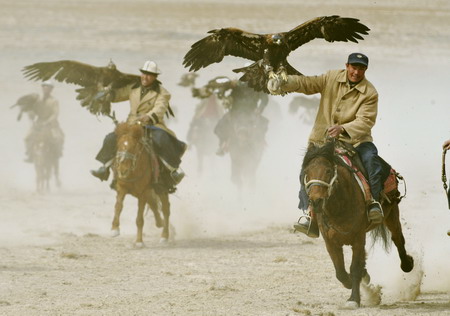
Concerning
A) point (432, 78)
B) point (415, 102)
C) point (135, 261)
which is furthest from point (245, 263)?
point (432, 78)

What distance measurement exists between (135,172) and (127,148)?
1.57 ft

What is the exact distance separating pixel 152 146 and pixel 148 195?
742 millimetres

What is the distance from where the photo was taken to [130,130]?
18.8 metres

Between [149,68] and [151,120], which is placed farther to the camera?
[149,68]

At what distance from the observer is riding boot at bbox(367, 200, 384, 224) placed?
12.8 m

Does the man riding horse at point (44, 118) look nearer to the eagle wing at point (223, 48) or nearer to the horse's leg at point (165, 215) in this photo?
the horse's leg at point (165, 215)

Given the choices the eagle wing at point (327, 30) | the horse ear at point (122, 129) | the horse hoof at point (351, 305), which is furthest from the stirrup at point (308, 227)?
the horse ear at point (122, 129)

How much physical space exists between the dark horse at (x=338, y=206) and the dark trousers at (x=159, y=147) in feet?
22.2

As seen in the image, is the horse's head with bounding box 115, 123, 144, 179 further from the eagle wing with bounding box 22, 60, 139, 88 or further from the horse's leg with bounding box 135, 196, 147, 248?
the eagle wing with bounding box 22, 60, 139, 88

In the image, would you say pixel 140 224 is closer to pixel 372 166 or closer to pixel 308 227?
pixel 308 227

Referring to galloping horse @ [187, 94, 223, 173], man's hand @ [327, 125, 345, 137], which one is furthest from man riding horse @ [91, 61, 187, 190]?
galloping horse @ [187, 94, 223, 173]

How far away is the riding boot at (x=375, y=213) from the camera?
12828mm

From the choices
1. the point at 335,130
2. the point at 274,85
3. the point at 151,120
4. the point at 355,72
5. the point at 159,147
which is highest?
the point at 355,72

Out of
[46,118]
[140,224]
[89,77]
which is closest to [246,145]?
[46,118]
